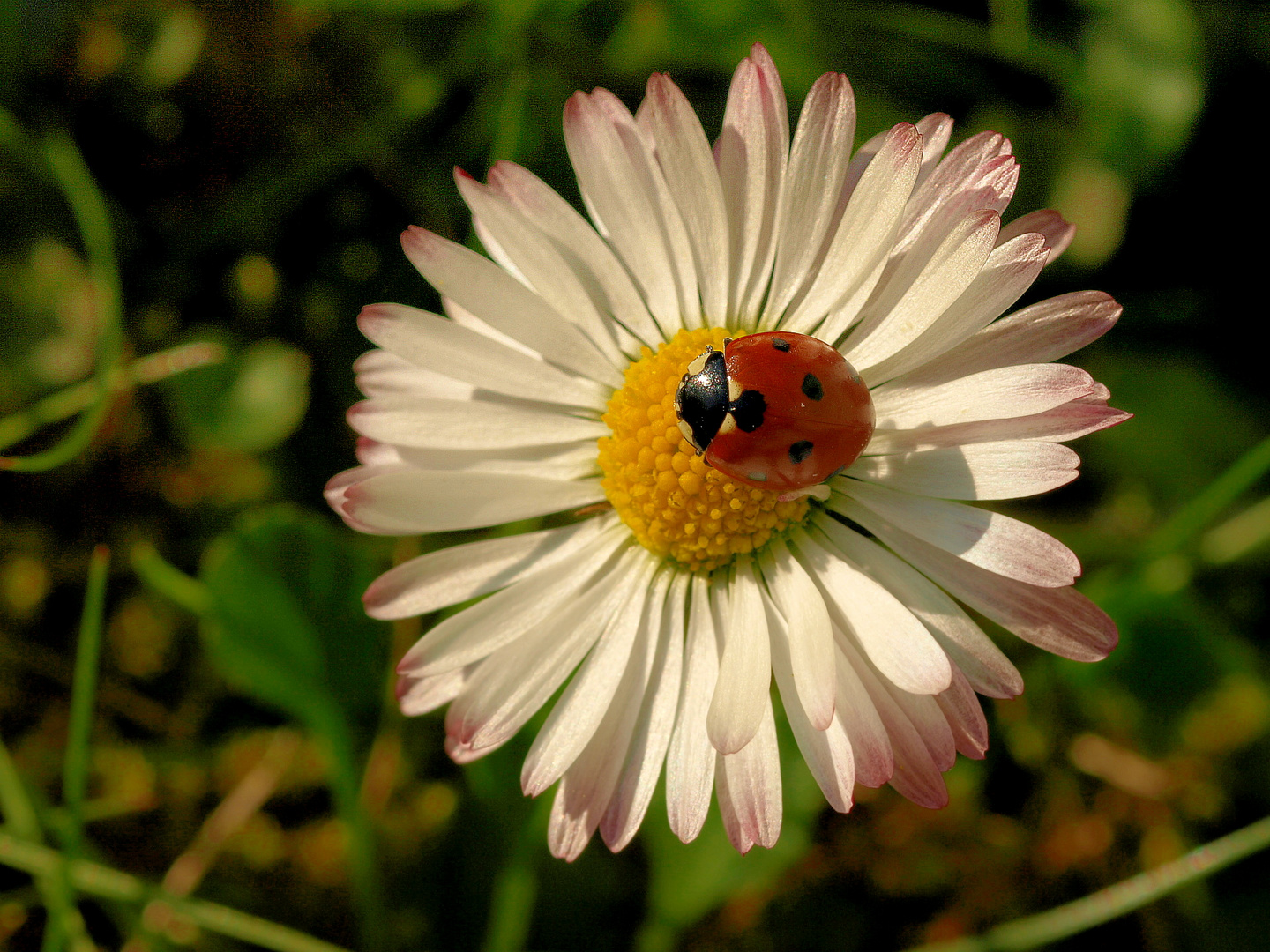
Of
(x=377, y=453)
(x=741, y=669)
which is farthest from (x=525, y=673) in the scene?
(x=377, y=453)

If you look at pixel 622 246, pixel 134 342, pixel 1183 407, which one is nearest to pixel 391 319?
pixel 622 246

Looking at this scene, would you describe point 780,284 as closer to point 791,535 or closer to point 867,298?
point 867,298

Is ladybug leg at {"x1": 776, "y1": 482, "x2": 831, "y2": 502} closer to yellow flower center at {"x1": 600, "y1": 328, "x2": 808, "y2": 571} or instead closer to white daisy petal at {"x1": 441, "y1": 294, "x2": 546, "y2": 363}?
yellow flower center at {"x1": 600, "y1": 328, "x2": 808, "y2": 571}

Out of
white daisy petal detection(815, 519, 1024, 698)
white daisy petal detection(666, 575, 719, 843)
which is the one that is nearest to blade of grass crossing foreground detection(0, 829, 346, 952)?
white daisy petal detection(666, 575, 719, 843)

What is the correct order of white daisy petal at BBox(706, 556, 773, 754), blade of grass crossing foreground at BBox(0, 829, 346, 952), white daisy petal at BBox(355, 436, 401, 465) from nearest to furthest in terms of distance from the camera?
white daisy petal at BBox(706, 556, 773, 754) < white daisy petal at BBox(355, 436, 401, 465) < blade of grass crossing foreground at BBox(0, 829, 346, 952)

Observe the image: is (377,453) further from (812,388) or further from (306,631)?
(812,388)

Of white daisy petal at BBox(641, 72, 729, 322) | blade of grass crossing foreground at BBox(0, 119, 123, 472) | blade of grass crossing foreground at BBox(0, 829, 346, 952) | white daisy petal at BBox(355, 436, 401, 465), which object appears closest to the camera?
white daisy petal at BBox(641, 72, 729, 322)

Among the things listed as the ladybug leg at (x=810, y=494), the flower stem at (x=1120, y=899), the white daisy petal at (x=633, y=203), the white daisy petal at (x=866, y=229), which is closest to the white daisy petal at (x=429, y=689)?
the ladybug leg at (x=810, y=494)
